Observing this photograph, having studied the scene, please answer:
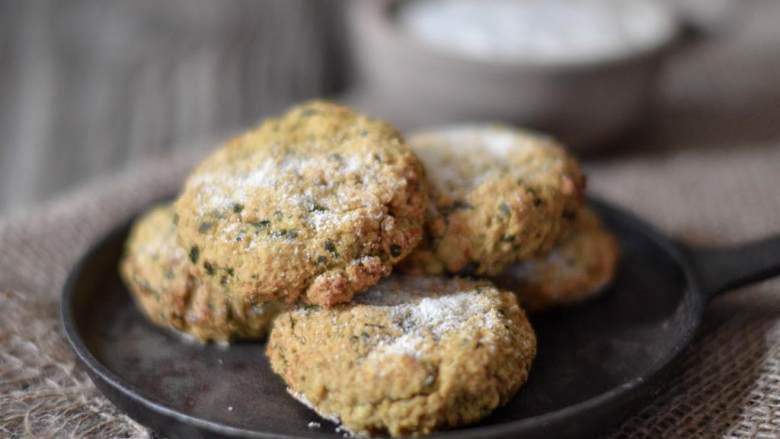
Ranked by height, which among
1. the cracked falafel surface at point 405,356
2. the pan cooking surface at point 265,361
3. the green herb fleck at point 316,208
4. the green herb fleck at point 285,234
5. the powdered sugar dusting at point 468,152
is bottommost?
the pan cooking surface at point 265,361

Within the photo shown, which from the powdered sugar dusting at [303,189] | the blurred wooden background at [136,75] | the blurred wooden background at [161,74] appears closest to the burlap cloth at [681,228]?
the blurred wooden background at [161,74]

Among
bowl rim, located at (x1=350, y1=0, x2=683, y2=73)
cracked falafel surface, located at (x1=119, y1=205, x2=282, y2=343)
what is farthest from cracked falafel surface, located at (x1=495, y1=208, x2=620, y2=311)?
bowl rim, located at (x1=350, y1=0, x2=683, y2=73)

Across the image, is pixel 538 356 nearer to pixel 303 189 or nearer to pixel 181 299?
pixel 303 189

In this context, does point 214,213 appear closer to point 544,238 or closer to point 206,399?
point 206,399

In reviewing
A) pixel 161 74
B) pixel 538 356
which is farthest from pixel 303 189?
pixel 161 74

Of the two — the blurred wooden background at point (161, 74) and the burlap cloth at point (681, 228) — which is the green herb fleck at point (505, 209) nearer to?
the burlap cloth at point (681, 228)

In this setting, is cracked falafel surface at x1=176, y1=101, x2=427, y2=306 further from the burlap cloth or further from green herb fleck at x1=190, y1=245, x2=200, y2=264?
the burlap cloth
